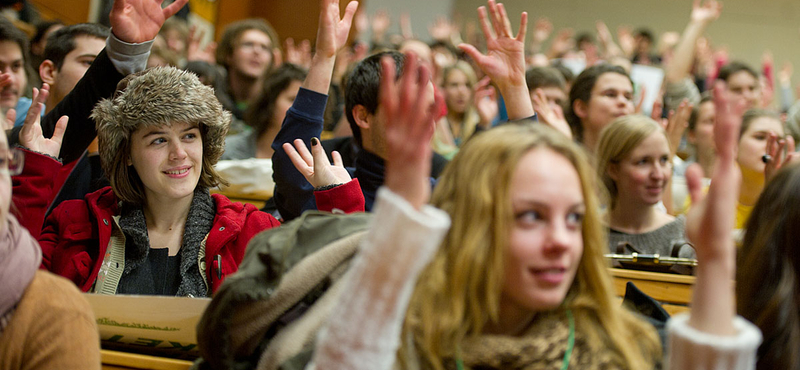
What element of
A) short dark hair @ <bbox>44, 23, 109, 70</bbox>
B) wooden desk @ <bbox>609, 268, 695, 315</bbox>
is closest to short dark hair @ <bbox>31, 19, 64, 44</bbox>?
short dark hair @ <bbox>44, 23, 109, 70</bbox>

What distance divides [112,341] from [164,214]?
55 cm

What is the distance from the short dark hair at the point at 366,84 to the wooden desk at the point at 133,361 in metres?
1.13

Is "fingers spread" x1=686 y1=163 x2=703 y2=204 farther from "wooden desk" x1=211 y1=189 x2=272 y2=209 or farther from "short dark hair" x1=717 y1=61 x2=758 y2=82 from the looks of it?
"short dark hair" x1=717 y1=61 x2=758 y2=82

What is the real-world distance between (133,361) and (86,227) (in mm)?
571

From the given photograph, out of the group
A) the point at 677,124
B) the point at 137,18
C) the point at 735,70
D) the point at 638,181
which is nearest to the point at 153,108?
the point at 137,18

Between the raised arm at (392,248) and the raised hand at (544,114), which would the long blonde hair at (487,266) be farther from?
the raised hand at (544,114)

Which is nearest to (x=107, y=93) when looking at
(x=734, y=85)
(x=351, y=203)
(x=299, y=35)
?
(x=351, y=203)

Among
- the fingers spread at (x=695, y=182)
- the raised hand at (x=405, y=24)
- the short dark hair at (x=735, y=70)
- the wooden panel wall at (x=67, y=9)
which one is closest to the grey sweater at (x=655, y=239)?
the fingers spread at (x=695, y=182)

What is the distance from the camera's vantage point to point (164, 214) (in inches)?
75.6

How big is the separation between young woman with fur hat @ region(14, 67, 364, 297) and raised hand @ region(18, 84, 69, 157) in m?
0.01

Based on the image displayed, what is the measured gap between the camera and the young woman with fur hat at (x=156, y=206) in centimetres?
178

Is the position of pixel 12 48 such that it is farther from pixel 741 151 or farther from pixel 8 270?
pixel 741 151

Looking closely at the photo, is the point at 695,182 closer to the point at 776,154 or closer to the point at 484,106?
the point at 776,154

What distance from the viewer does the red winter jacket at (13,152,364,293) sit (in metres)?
1.73
